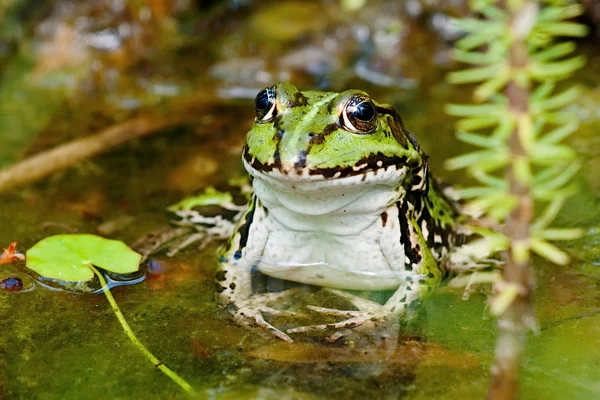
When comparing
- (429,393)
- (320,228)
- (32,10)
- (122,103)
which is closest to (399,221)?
(320,228)

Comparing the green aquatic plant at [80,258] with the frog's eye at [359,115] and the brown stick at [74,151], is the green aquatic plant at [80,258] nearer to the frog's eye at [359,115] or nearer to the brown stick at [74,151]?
the brown stick at [74,151]

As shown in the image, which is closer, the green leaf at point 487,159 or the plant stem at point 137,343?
the green leaf at point 487,159

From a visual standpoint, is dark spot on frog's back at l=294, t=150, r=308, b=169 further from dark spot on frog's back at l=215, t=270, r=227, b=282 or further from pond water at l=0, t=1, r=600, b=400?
dark spot on frog's back at l=215, t=270, r=227, b=282

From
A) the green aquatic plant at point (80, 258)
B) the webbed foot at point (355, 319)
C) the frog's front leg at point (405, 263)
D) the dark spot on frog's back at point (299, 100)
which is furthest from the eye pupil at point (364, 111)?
the green aquatic plant at point (80, 258)

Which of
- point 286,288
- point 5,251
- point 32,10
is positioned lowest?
point 286,288

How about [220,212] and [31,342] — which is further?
[220,212]

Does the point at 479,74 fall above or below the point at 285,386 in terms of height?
above

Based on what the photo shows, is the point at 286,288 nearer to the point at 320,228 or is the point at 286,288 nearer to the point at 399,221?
the point at 320,228
